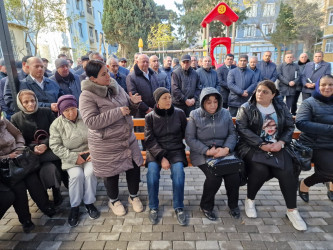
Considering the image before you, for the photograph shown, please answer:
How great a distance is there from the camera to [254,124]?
9.08 feet

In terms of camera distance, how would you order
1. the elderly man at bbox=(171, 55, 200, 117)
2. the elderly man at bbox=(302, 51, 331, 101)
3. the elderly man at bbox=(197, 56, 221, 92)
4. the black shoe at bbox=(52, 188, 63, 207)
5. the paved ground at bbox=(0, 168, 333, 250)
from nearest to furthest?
the paved ground at bbox=(0, 168, 333, 250) < the black shoe at bbox=(52, 188, 63, 207) < the elderly man at bbox=(171, 55, 200, 117) < the elderly man at bbox=(197, 56, 221, 92) < the elderly man at bbox=(302, 51, 331, 101)

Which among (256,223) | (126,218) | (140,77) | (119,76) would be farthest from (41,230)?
(119,76)

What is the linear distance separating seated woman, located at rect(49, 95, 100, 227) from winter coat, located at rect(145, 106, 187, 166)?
2.72 ft

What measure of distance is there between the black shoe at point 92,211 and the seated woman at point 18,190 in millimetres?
465

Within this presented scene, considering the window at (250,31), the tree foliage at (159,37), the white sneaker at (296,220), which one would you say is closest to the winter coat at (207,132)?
the white sneaker at (296,220)

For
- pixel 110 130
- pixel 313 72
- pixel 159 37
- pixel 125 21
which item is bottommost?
pixel 110 130

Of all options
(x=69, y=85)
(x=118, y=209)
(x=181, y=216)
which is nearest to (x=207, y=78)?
(x=69, y=85)

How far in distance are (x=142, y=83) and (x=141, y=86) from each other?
0.06 metres

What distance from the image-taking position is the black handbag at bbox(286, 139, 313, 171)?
A: 2.65m

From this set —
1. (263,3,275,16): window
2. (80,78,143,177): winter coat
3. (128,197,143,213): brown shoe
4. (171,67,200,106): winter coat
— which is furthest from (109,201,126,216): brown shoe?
(263,3,275,16): window

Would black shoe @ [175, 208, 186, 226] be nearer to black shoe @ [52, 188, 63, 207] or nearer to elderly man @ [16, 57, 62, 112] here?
black shoe @ [52, 188, 63, 207]

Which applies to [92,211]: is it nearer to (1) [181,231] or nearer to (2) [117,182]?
(2) [117,182]

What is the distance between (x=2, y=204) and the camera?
2.40 meters

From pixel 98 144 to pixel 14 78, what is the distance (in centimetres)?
192
